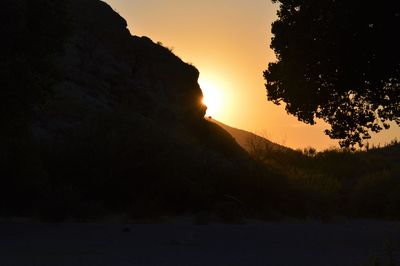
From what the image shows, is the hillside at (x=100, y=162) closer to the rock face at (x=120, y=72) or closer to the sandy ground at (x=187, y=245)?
the rock face at (x=120, y=72)

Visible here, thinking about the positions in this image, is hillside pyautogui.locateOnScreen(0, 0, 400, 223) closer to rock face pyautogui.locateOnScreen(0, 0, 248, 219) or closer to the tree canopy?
rock face pyautogui.locateOnScreen(0, 0, 248, 219)

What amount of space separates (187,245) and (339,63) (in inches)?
233

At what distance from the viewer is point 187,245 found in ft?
52.0

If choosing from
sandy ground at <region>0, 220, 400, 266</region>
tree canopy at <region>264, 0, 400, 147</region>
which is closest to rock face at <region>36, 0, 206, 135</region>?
sandy ground at <region>0, 220, 400, 266</region>

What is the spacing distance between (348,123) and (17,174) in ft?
36.2

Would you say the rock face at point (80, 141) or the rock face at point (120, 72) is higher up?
the rock face at point (120, 72)

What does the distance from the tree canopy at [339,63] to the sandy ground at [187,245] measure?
3383 millimetres

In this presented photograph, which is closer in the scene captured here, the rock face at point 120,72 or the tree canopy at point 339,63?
the tree canopy at point 339,63

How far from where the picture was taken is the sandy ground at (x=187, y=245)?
12992mm

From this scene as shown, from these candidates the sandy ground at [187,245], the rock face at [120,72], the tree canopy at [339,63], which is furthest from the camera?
the rock face at [120,72]

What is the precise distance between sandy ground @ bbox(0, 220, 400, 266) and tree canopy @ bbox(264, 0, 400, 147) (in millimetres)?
3383

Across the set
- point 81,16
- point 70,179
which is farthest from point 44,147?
point 81,16

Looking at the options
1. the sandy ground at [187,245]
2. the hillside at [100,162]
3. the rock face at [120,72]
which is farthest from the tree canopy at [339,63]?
the rock face at [120,72]

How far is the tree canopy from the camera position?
15.9 metres
